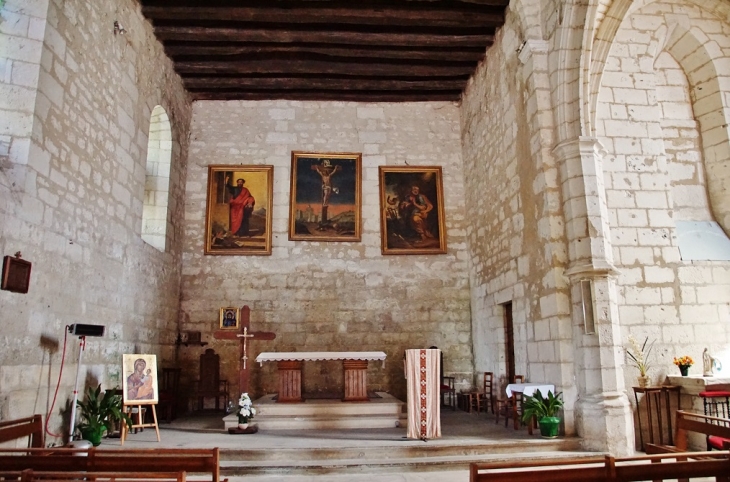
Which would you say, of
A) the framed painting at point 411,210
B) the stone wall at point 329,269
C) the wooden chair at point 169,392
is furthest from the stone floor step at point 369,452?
the framed painting at point 411,210

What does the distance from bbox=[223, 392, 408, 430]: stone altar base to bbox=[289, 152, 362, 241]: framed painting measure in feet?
11.8

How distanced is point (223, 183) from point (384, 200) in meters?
3.03

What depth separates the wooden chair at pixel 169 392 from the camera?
24.6ft

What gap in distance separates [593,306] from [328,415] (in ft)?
11.6

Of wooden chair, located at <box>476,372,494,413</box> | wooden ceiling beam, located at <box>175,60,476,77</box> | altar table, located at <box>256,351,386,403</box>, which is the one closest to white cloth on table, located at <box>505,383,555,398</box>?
wooden chair, located at <box>476,372,494,413</box>

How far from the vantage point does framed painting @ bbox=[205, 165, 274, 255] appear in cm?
968

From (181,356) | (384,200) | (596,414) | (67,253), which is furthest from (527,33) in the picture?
(181,356)

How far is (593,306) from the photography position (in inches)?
225

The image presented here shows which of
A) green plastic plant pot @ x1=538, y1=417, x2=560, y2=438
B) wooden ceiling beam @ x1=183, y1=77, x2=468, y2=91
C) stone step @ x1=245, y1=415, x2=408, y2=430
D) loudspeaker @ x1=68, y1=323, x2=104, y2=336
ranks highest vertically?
wooden ceiling beam @ x1=183, y1=77, x2=468, y2=91

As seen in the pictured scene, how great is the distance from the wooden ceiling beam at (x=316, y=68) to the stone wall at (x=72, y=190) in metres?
1.09

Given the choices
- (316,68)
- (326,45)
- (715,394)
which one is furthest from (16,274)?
(715,394)

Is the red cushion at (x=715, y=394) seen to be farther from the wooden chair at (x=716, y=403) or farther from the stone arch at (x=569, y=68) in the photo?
the stone arch at (x=569, y=68)

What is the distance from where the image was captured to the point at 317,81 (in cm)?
970

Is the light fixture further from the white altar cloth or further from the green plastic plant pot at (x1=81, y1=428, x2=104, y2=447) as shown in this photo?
the green plastic plant pot at (x1=81, y1=428, x2=104, y2=447)
